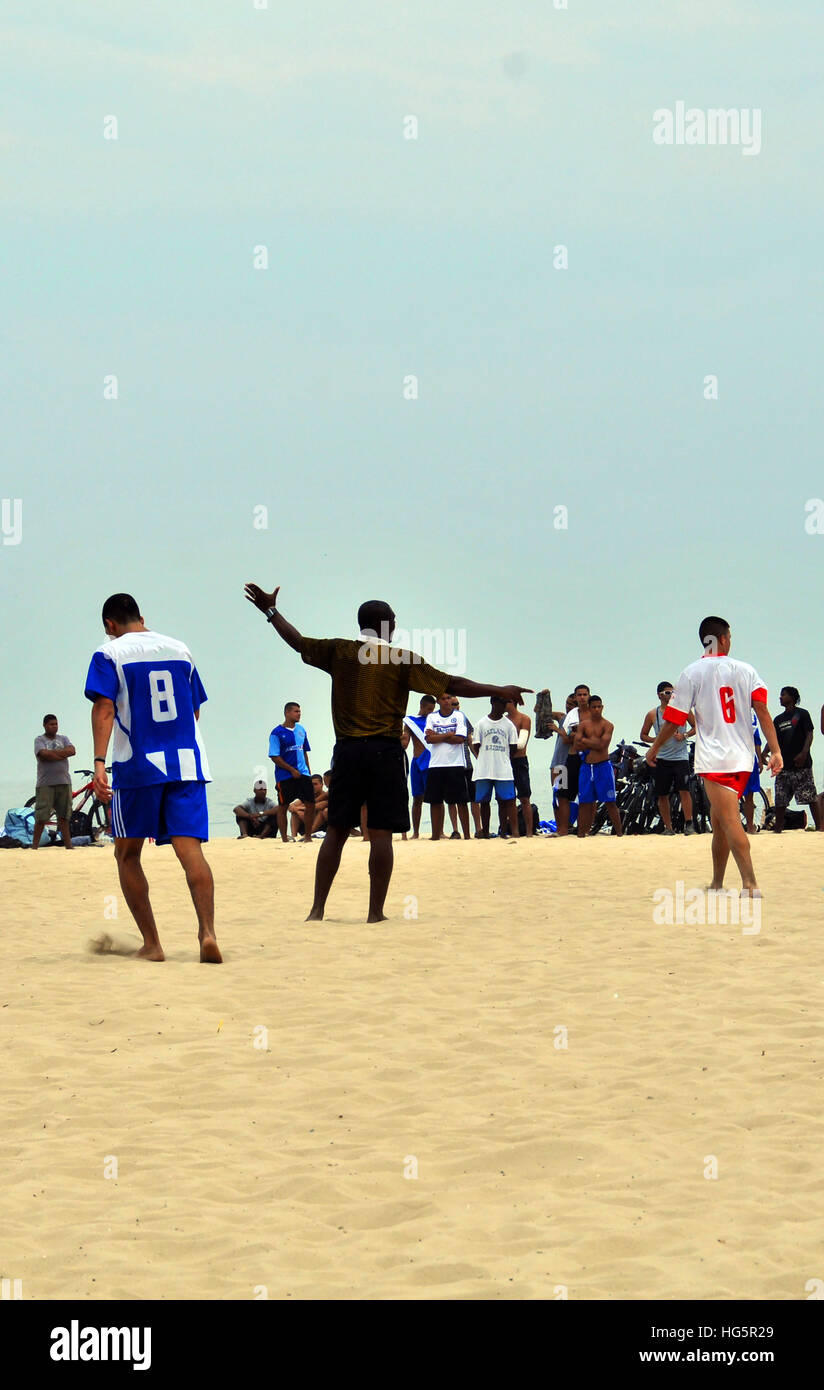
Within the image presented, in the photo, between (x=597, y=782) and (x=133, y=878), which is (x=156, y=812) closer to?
(x=133, y=878)

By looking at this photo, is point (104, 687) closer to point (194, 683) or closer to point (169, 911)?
point (194, 683)

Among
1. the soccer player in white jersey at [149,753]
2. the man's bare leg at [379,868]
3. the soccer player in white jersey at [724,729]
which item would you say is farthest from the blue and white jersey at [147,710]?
the soccer player in white jersey at [724,729]

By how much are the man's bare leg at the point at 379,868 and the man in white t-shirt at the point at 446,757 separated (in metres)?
7.95

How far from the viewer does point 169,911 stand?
1109 centimetres

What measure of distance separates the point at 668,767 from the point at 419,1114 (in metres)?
13.2

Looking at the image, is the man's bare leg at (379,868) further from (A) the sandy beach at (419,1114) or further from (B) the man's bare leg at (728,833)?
(B) the man's bare leg at (728,833)

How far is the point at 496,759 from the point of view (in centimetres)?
1828

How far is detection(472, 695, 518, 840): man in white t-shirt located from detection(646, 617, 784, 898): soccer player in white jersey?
291 inches

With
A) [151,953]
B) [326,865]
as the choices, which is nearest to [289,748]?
[326,865]

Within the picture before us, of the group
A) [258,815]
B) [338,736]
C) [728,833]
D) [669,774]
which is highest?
[338,736]

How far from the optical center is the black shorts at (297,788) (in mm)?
18188

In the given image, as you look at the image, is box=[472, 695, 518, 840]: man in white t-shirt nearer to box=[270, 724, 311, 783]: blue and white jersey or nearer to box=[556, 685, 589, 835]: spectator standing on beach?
box=[556, 685, 589, 835]: spectator standing on beach

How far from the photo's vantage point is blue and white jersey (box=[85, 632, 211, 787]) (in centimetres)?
801

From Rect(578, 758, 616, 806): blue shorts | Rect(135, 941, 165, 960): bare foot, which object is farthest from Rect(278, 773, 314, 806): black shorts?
Rect(135, 941, 165, 960): bare foot
